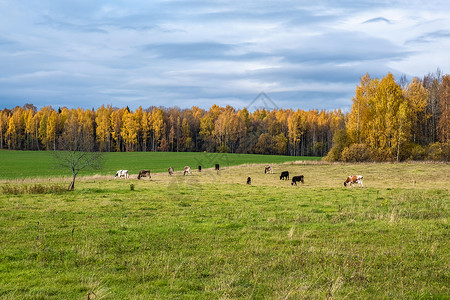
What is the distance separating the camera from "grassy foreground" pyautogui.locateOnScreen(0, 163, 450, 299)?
21.5 feet

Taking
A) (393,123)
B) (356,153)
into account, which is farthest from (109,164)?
(393,123)

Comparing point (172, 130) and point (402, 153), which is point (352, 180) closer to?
point (402, 153)

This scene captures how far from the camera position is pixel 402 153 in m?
60.1

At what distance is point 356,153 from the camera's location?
2347 inches

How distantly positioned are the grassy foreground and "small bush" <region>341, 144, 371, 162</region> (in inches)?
1779

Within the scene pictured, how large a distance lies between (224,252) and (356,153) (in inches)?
2188

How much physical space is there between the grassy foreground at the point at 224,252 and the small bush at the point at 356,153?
45.2m

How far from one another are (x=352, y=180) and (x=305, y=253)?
24617 millimetres

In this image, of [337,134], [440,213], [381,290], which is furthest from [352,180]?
[337,134]

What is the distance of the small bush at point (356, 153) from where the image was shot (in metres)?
59.5

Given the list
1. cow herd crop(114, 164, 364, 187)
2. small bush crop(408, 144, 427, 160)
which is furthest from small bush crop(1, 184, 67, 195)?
small bush crop(408, 144, 427, 160)

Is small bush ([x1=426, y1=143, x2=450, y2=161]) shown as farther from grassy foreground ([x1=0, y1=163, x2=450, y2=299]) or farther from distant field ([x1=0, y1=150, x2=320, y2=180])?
grassy foreground ([x1=0, y1=163, x2=450, y2=299])

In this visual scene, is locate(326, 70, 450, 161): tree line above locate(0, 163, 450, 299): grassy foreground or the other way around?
above

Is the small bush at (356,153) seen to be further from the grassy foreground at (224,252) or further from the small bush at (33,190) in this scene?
the small bush at (33,190)
